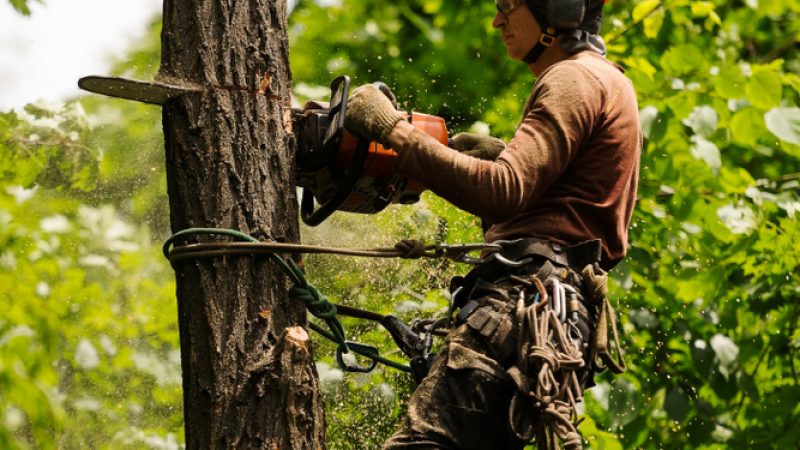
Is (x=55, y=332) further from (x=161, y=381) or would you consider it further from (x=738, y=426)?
(x=738, y=426)

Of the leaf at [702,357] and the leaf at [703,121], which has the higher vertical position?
the leaf at [703,121]

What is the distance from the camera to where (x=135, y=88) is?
2674mm

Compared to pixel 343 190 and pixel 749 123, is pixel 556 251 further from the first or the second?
pixel 749 123

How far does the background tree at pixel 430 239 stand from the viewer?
196 inches

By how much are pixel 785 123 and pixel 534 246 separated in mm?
2489

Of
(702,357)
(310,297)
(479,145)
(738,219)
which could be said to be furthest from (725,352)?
(310,297)

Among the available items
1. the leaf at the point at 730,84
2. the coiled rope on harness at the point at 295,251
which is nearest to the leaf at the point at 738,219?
the leaf at the point at 730,84

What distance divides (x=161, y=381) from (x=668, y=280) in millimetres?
3537

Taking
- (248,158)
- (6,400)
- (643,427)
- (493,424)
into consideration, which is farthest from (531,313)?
(6,400)

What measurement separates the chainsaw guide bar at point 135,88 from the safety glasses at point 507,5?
955 mm

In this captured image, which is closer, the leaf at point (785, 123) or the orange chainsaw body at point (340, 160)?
the orange chainsaw body at point (340, 160)

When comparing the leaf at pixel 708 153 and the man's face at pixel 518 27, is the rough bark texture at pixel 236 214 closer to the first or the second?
the man's face at pixel 518 27

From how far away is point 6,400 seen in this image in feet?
19.8

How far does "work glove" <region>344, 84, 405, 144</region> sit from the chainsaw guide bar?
40 centimetres
